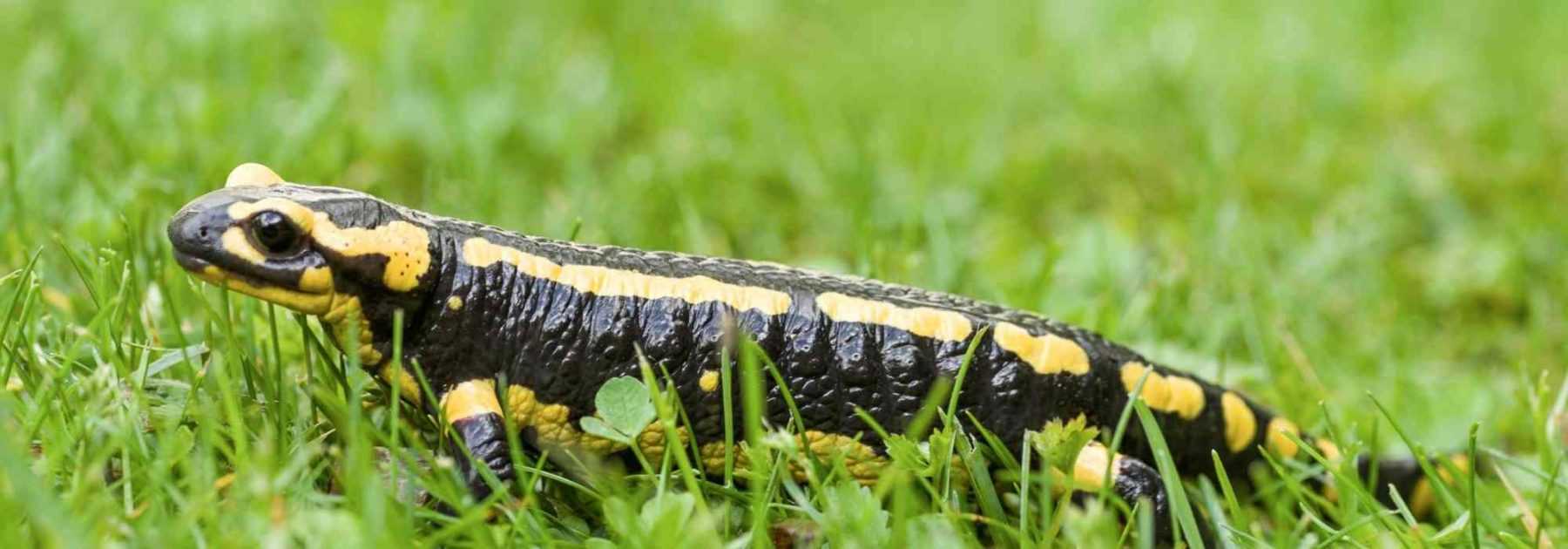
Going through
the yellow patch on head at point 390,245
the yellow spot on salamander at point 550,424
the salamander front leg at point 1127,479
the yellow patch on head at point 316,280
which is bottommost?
the salamander front leg at point 1127,479

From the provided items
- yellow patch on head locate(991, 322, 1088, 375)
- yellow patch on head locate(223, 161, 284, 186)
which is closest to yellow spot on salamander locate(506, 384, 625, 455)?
yellow patch on head locate(223, 161, 284, 186)

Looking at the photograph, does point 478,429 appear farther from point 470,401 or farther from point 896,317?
point 896,317

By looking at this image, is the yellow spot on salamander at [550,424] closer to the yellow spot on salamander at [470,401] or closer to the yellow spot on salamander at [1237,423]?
the yellow spot on salamander at [470,401]

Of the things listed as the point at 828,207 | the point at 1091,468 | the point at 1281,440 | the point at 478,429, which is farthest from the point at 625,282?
the point at 828,207

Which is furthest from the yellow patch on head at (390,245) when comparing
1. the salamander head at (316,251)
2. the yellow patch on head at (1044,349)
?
the yellow patch on head at (1044,349)

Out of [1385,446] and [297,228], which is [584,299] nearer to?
[297,228]

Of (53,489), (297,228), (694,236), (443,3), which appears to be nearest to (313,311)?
(297,228)

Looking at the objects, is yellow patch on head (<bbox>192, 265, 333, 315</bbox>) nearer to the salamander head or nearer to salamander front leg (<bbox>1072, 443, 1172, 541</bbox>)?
the salamander head
